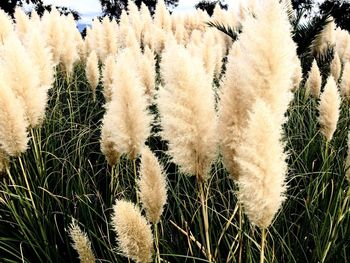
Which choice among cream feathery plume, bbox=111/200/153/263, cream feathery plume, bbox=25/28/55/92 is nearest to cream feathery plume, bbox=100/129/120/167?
cream feathery plume, bbox=111/200/153/263

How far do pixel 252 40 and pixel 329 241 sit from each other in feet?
4.04

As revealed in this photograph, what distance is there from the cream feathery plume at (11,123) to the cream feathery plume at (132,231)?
1.16 meters

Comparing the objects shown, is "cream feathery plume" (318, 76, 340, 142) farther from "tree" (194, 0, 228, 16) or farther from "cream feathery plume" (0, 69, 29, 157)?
"tree" (194, 0, 228, 16)

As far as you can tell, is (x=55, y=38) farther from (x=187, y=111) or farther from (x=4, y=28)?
(x=187, y=111)

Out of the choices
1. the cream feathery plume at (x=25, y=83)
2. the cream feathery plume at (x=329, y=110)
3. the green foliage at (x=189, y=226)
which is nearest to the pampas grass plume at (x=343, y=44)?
the green foliage at (x=189, y=226)

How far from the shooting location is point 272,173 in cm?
156

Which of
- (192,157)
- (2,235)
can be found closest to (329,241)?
(192,157)

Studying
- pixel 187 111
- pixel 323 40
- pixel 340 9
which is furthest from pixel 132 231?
pixel 340 9

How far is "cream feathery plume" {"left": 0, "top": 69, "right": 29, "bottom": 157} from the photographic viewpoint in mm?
2654

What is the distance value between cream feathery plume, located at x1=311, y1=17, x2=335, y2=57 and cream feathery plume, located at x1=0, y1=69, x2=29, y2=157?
5.64 metres

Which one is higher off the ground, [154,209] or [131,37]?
[131,37]

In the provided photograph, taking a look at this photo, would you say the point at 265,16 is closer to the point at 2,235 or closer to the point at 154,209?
the point at 154,209

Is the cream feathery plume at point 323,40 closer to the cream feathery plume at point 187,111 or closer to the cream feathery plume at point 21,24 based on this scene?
the cream feathery plume at point 21,24

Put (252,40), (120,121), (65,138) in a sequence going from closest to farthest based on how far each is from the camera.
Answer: (252,40)
(120,121)
(65,138)
